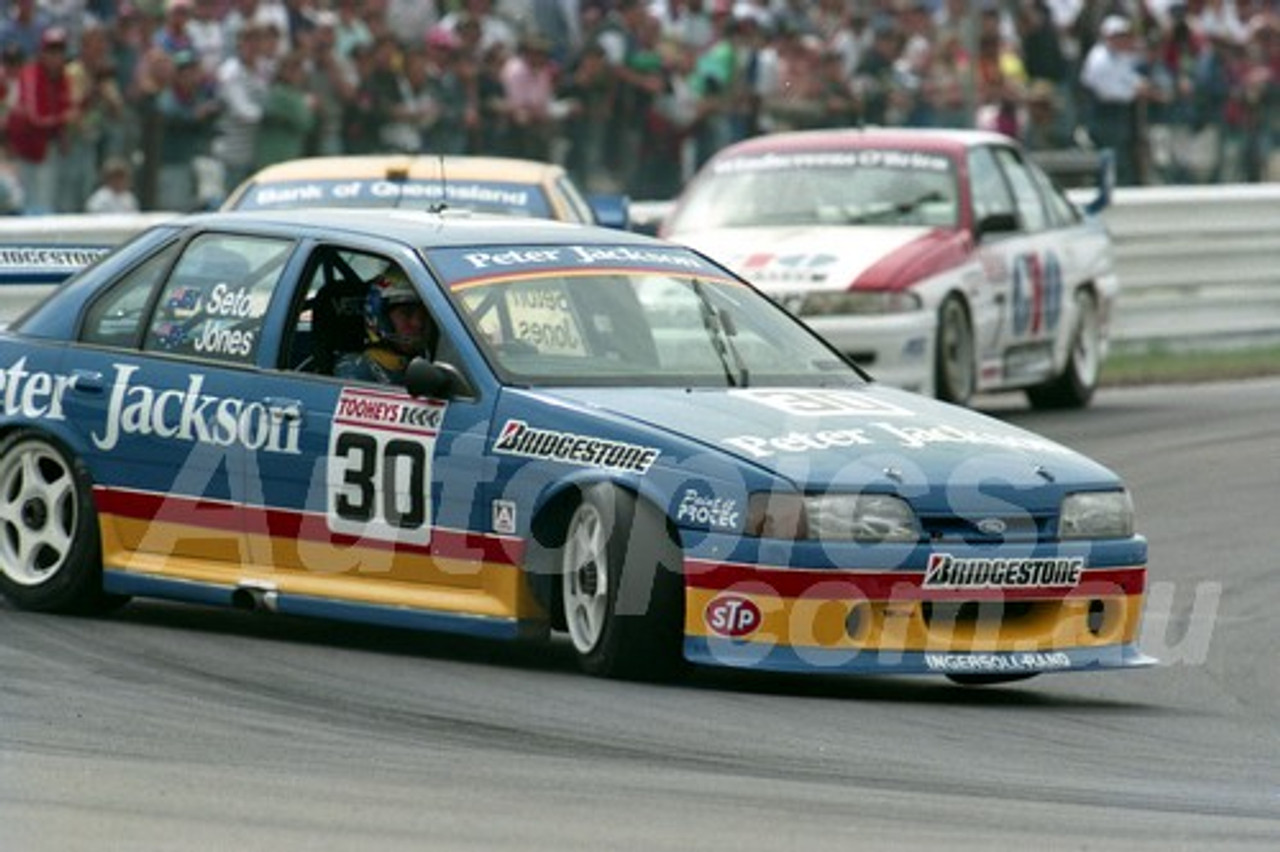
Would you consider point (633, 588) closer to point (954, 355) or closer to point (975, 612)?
point (975, 612)

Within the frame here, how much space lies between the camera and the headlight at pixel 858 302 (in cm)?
1634

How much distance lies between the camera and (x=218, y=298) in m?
10.3

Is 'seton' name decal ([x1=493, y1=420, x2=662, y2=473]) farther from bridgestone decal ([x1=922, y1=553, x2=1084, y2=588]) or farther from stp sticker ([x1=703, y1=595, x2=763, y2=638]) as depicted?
bridgestone decal ([x1=922, y1=553, x2=1084, y2=588])

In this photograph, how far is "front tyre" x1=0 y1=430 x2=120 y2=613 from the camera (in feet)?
33.6

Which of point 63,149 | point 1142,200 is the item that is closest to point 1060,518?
point 63,149

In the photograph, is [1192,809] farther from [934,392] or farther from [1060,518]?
[934,392]

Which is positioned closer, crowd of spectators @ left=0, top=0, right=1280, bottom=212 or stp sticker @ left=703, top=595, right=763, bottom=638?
stp sticker @ left=703, top=595, right=763, bottom=638

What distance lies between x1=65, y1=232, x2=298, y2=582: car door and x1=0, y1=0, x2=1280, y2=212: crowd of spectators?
22.1 ft

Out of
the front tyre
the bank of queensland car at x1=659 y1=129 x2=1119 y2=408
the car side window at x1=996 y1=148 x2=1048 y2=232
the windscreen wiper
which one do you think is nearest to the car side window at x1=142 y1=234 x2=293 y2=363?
the front tyre

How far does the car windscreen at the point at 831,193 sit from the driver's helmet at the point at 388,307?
761 cm

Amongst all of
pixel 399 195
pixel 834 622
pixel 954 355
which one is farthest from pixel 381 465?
pixel 954 355

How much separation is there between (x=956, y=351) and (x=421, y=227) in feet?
23.4

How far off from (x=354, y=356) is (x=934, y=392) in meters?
7.14

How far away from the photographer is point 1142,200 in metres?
22.3
